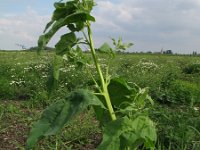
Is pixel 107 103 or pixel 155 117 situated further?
pixel 155 117

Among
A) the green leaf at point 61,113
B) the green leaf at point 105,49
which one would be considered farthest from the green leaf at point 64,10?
the green leaf at point 61,113

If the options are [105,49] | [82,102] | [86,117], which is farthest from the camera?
[86,117]

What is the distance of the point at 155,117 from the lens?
515 cm

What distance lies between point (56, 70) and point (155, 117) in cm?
324

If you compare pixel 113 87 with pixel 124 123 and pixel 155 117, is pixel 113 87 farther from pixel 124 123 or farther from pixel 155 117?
pixel 155 117

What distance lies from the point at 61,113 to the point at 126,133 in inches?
12.7

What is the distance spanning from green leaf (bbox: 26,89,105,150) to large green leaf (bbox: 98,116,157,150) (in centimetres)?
13

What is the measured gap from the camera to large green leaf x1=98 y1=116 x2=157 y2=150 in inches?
79.2

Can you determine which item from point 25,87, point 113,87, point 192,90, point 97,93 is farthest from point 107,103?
point 25,87

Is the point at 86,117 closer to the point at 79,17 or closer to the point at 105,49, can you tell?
the point at 105,49

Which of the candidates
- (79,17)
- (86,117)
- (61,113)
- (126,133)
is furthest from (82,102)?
(86,117)

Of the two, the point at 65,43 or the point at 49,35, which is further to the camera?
the point at 65,43

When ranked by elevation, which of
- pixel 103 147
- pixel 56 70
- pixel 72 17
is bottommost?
pixel 103 147

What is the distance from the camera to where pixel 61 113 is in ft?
6.48
